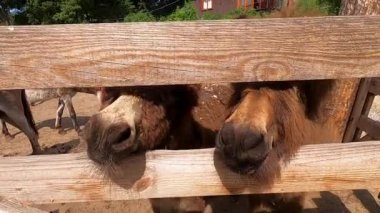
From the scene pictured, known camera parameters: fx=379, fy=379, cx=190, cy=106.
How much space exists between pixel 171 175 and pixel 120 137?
0.33m

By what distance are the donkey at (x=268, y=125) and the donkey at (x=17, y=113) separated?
5.62 metres

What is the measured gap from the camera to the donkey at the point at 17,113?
21.8 feet

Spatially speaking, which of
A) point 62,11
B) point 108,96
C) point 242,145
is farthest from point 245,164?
point 62,11

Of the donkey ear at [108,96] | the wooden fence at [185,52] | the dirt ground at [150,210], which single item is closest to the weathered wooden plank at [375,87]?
the dirt ground at [150,210]

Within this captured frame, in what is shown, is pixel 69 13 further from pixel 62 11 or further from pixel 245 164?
pixel 245 164

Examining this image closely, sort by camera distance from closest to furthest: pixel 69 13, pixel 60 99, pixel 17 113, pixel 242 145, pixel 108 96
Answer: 1. pixel 242 145
2. pixel 108 96
3. pixel 17 113
4. pixel 60 99
5. pixel 69 13

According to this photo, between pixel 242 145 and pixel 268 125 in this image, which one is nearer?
pixel 242 145

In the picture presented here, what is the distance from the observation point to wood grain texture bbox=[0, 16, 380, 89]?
4.49 ft

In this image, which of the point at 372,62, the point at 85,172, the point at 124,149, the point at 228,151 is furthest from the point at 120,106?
the point at 372,62

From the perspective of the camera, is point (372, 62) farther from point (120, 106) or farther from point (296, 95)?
point (120, 106)

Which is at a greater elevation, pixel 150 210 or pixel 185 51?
pixel 185 51

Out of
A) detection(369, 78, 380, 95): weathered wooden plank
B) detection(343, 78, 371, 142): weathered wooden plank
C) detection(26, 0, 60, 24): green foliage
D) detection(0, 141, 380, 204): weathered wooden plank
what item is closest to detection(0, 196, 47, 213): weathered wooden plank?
detection(0, 141, 380, 204): weathered wooden plank

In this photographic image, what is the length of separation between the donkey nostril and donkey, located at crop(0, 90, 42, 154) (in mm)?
5737

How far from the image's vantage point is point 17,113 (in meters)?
6.75
